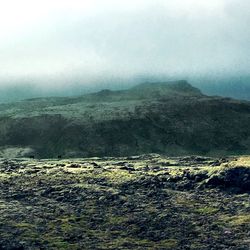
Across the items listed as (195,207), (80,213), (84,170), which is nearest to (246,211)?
(195,207)

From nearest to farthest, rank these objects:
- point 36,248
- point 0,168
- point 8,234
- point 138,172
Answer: point 36,248 < point 8,234 < point 138,172 < point 0,168

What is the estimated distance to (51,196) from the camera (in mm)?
123500

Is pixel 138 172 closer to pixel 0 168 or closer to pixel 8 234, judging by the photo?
pixel 0 168

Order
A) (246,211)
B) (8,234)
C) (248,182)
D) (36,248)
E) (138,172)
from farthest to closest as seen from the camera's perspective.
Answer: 1. (138,172)
2. (248,182)
3. (246,211)
4. (8,234)
5. (36,248)

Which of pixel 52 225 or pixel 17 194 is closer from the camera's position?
pixel 52 225

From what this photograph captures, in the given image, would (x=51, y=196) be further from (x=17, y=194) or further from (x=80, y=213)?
(x=80, y=213)

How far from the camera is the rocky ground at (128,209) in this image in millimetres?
93000

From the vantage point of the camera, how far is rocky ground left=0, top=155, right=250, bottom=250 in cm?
9300

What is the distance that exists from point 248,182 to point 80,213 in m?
36.0

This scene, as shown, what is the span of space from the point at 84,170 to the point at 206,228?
218 feet

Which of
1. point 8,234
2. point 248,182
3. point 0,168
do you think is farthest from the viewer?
point 0,168

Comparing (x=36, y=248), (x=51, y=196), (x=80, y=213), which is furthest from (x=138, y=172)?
(x=36, y=248)

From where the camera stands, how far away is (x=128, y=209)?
111 m

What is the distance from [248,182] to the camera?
4776 inches
